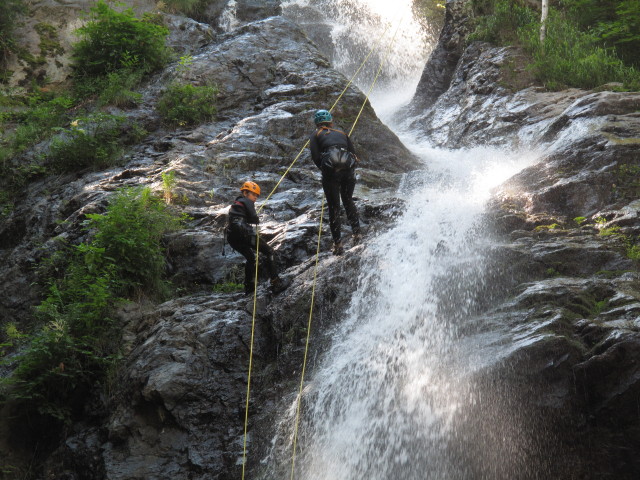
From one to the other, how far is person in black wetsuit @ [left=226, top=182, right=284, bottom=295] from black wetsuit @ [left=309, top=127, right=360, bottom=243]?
1067 mm

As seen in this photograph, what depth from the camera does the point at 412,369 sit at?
5.60m

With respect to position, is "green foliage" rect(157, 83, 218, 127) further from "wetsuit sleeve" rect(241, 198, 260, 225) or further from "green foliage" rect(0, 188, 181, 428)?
"wetsuit sleeve" rect(241, 198, 260, 225)

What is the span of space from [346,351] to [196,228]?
162 inches

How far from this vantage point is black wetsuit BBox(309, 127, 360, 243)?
7.29 m

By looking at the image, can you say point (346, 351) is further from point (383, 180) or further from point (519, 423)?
point (383, 180)

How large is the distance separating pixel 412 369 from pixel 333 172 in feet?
10.0

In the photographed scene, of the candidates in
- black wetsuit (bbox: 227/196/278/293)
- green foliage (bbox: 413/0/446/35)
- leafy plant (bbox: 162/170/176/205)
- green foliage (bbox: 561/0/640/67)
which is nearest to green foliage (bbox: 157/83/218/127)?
leafy plant (bbox: 162/170/176/205)

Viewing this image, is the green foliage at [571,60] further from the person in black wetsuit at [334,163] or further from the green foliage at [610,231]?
the person in black wetsuit at [334,163]

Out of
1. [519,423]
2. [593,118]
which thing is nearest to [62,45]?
[593,118]

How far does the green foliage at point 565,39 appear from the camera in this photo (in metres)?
11.4

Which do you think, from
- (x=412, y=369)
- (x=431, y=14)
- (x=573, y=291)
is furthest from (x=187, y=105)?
(x=431, y=14)

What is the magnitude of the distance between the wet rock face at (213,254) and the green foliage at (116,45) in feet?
3.26

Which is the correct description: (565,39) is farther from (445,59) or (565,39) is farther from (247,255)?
(247,255)

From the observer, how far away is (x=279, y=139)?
1165 cm
